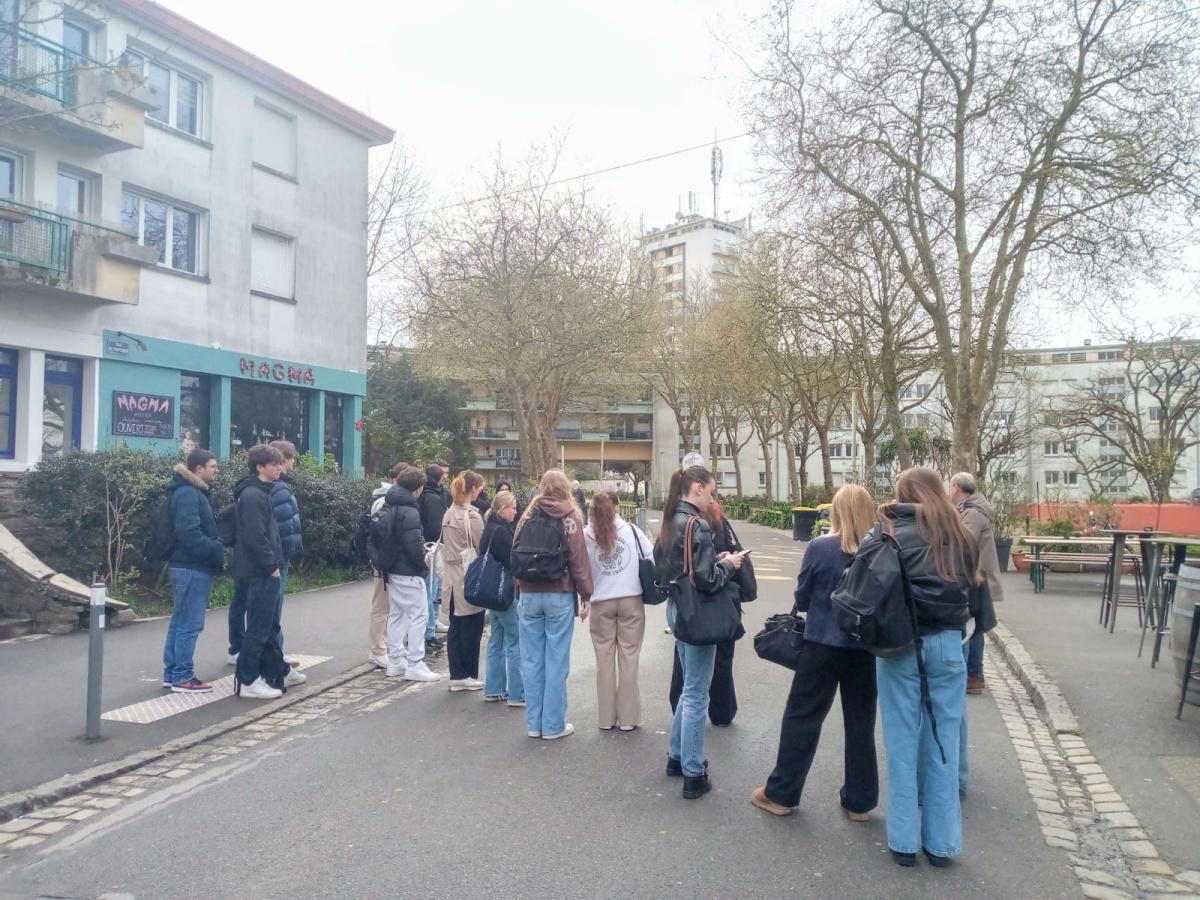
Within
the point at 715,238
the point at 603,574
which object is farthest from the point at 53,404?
the point at 715,238

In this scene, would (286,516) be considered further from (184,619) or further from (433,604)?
(433,604)

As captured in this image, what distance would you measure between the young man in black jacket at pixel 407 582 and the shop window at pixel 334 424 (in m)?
15.9

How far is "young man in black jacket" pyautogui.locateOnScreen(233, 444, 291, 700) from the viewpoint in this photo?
24.8ft

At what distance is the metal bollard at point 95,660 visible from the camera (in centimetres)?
643

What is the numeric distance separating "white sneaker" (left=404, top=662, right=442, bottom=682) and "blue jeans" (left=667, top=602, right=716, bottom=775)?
3.67m

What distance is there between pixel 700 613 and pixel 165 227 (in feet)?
59.0

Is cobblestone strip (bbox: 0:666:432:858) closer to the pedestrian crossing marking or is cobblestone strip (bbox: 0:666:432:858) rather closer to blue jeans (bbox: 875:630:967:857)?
the pedestrian crossing marking

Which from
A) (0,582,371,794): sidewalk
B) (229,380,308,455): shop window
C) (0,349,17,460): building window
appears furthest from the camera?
(229,380,308,455): shop window

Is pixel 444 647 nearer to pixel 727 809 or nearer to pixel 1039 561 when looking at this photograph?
pixel 727 809

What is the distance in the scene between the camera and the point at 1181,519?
2594 cm

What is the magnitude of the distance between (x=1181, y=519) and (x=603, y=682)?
81.4ft

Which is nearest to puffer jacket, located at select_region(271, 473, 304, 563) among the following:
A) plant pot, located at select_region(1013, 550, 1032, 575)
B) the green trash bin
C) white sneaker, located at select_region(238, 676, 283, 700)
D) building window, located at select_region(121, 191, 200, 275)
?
white sneaker, located at select_region(238, 676, 283, 700)

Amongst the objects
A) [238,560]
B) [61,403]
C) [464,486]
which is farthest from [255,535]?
[61,403]

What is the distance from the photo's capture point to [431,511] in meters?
9.41
